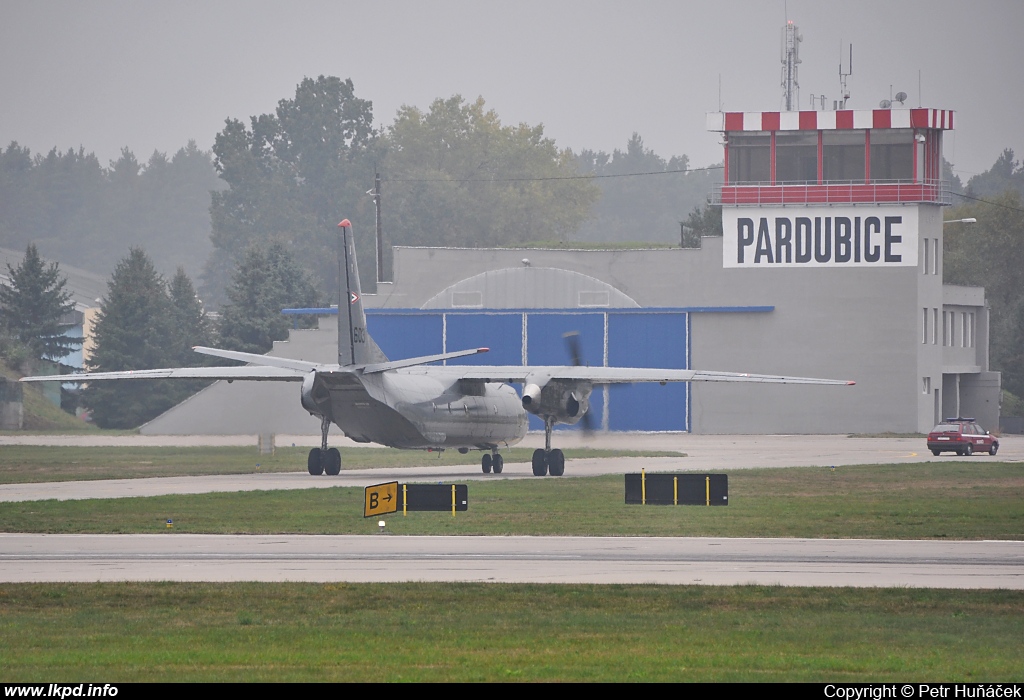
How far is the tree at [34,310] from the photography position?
81.2 m

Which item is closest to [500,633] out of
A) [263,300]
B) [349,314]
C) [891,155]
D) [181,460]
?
[349,314]

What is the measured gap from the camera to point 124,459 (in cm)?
4716

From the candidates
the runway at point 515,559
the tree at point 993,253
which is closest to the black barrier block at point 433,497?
the runway at point 515,559

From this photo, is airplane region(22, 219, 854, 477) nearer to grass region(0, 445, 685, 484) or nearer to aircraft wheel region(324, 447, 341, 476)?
aircraft wheel region(324, 447, 341, 476)

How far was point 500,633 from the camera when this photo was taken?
1620 centimetres

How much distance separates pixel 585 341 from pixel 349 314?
33193mm

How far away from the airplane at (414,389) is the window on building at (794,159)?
28.6 metres

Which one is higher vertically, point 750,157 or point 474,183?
point 474,183

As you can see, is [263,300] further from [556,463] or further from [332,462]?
[556,463]

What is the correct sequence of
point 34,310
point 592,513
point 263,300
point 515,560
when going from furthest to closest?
point 34,310 → point 263,300 → point 592,513 → point 515,560

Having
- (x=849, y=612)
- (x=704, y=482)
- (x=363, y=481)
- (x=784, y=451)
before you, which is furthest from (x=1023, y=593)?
(x=784, y=451)

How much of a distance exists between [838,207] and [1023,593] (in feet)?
164

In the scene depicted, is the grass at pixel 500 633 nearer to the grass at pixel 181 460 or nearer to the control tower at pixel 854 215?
the grass at pixel 181 460

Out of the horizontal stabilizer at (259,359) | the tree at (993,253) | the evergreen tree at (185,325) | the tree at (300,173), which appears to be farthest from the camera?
the tree at (300,173)
